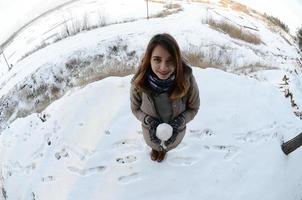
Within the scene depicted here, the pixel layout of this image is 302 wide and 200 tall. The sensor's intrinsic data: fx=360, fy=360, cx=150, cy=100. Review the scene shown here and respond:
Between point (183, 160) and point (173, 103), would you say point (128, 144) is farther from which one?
point (173, 103)

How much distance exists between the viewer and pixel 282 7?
14.8 metres

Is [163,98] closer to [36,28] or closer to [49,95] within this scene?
[49,95]

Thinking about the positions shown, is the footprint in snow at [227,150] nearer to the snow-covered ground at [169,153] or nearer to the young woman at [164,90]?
the snow-covered ground at [169,153]

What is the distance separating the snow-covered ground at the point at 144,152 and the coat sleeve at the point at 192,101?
102 centimetres

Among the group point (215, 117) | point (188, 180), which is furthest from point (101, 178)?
point (215, 117)

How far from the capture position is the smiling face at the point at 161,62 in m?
2.63

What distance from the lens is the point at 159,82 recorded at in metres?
2.85

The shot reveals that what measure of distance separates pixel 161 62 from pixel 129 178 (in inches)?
67.1

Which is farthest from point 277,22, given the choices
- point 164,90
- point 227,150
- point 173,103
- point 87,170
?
point 164,90

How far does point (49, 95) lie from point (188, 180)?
3.56 meters

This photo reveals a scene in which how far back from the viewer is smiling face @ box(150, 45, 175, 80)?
8.63 feet

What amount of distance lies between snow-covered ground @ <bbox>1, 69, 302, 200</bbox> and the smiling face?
1550 millimetres

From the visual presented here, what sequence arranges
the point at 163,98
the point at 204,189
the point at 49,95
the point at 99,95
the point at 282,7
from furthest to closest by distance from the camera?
the point at 282,7
the point at 49,95
the point at 99,95
the point at 204,189
the point at 163,98

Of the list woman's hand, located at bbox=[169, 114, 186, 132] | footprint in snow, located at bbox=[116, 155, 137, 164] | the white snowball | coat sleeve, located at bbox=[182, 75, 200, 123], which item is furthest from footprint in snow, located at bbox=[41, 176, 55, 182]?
coat sleeve, located at bbox=[182, 75, 200, 123]
